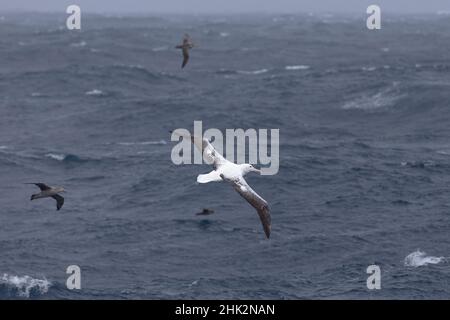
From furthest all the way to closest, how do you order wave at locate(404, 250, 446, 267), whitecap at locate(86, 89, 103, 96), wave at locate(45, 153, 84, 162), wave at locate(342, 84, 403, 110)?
whitecap at locate(86, 89, 103, 96) < wave at locate(342, 84, 403, 110) < wave at locate(45, 153, 84, 162) < wave at locate(404, 250, 446, 267)

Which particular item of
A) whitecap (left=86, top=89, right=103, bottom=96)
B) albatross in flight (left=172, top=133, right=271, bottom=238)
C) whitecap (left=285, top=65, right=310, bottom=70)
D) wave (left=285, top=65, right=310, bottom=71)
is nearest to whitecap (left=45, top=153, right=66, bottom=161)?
whitecap (left=86, top=89, right=103, bottom=96)

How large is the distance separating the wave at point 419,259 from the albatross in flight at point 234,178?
1546cm

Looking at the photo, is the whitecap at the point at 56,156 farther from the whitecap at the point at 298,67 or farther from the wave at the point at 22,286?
the whitecap at the point at 298,67

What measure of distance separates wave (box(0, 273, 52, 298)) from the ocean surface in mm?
110

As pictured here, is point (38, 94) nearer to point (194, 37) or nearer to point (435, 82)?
→ point (435, 82)

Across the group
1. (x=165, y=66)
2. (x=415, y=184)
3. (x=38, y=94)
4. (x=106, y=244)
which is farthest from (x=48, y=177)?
(x=165, y=66)

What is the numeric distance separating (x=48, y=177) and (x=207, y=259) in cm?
2152

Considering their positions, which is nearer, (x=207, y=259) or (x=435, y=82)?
(x=207, y=259)

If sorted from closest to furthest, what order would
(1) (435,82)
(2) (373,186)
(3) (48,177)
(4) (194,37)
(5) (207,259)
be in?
(5) (207,259) → (2) (373,186) → (3) (48,177) → (1) (435,82) → (4) (194,37)

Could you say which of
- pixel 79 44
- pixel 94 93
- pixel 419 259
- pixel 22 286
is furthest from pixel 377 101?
pixel 79 44

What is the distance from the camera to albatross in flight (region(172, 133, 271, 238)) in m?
36.5

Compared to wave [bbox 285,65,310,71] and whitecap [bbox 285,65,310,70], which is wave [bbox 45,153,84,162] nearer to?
wave [bbox 285,65,310,71]

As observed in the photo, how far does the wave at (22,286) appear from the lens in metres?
48.3

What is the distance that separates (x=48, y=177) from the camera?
70.2m
